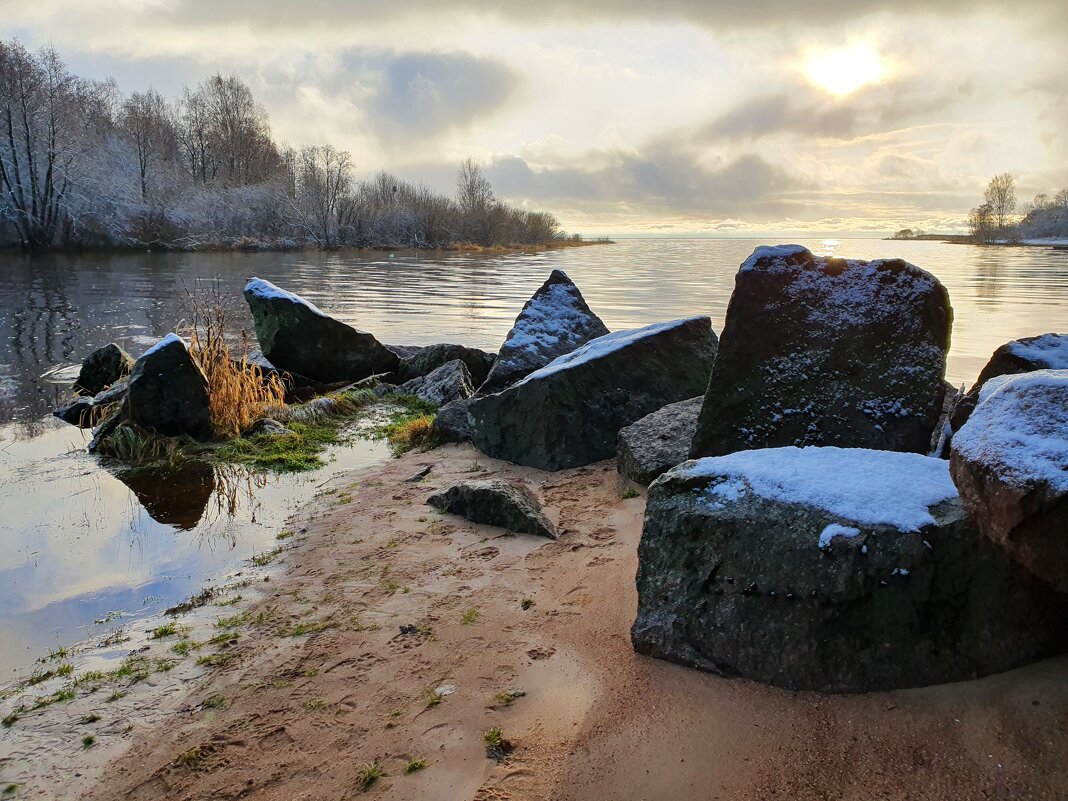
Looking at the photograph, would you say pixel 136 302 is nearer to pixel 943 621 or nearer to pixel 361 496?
pixel 361 496

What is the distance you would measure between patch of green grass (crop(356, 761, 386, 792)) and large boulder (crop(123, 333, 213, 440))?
6.22m

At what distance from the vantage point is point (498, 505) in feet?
17.8

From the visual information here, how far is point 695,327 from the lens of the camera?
7.27 meters

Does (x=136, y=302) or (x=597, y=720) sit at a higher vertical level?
(x=136, y=302)

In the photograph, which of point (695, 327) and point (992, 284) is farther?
point (992, 284)

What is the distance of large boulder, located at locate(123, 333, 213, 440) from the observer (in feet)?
26.0

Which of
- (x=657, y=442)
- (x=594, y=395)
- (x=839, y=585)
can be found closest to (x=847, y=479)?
(x=839, y=585)

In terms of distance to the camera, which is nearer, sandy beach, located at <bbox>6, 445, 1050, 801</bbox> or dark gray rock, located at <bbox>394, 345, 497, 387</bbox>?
sandy beach, located at <bbox>6, 445, 1050, 801</bbox>

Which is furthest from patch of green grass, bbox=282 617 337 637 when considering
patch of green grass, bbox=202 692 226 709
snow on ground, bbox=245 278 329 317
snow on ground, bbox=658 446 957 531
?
snow on ground, bbox=245 278 329 317

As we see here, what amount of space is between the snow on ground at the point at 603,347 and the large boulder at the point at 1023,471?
4.22m

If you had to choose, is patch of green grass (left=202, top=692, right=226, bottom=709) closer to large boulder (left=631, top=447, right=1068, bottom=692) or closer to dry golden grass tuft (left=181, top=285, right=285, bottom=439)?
large boulder (left=631, top=447, right=1068, bottom=692)

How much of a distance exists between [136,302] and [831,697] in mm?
23321

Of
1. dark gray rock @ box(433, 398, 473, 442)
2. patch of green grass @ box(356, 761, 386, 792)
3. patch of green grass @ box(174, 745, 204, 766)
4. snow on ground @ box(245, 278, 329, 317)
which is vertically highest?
snow on ground @ box(245, 278, 329, 317)

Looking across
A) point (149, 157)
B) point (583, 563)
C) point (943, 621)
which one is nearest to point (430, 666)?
point (583, 563)
